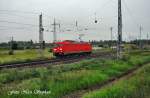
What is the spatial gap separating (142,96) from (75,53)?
41017 mm

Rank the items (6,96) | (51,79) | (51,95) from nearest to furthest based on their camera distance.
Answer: (6,96) < (51,95) < (51,79)

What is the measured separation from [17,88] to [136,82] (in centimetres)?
848

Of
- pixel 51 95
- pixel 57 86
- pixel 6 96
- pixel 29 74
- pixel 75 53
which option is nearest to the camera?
pixel 6 96

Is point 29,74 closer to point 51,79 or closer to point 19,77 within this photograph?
point 19,77

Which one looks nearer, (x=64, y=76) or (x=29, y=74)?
(x=64, y=76)

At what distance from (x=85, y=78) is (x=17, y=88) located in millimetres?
6266

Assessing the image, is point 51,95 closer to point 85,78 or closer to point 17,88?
point 17,88

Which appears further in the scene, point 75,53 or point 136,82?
point 75,53

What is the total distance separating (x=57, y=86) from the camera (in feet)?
64.5

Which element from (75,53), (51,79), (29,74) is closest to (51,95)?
(51,79)

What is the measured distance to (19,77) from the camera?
2362cm

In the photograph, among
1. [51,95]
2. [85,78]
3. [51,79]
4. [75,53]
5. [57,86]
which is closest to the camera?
[51,95]

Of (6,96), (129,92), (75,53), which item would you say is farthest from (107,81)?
(75,53)

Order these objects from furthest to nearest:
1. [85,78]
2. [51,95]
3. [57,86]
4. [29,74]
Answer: [29,74] < [85,78] < [57,86] < [51,95]
